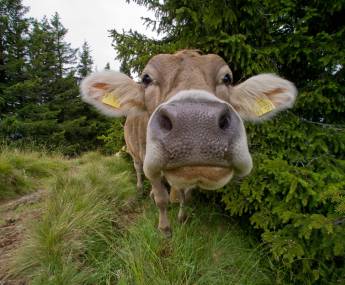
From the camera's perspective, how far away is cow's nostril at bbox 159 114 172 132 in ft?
6.64

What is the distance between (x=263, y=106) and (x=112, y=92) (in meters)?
1.71

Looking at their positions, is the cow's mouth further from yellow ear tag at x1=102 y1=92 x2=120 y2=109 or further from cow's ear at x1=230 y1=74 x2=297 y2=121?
yellow ear tag at x1=102 y1=92 x2=120 y2=109

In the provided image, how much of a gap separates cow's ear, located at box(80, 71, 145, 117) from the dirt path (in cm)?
189

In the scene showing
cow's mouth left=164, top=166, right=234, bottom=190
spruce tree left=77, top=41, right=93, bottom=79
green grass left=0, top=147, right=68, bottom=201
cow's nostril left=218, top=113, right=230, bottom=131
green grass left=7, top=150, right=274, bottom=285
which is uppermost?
cow's nostril left=218, top=113, right=230, bottom=131

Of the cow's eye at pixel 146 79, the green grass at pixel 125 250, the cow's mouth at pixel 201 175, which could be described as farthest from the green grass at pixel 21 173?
the cow's mouth at pixel 201 175

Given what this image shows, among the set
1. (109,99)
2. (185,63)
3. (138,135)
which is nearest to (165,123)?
(185,63)

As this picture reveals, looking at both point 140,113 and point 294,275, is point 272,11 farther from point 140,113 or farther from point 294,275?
point 294,275

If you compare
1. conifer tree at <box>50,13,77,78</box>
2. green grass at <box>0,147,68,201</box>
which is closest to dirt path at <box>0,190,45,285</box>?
green grass at <box>0,147,68,201</box>

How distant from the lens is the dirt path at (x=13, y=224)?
2.99m

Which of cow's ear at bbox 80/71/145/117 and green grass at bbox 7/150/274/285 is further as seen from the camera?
cow's ear at bbox 80/71/145/117

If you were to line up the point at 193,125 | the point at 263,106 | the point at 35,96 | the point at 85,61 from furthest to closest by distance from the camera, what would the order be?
the point at 85,61 < the point at 35,96 < the point at 263,106 < the point at 193,125

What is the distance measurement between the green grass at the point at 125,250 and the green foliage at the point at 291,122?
383 millimetres

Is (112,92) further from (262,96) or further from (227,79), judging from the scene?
(262,96)

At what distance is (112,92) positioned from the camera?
3.38 metres
